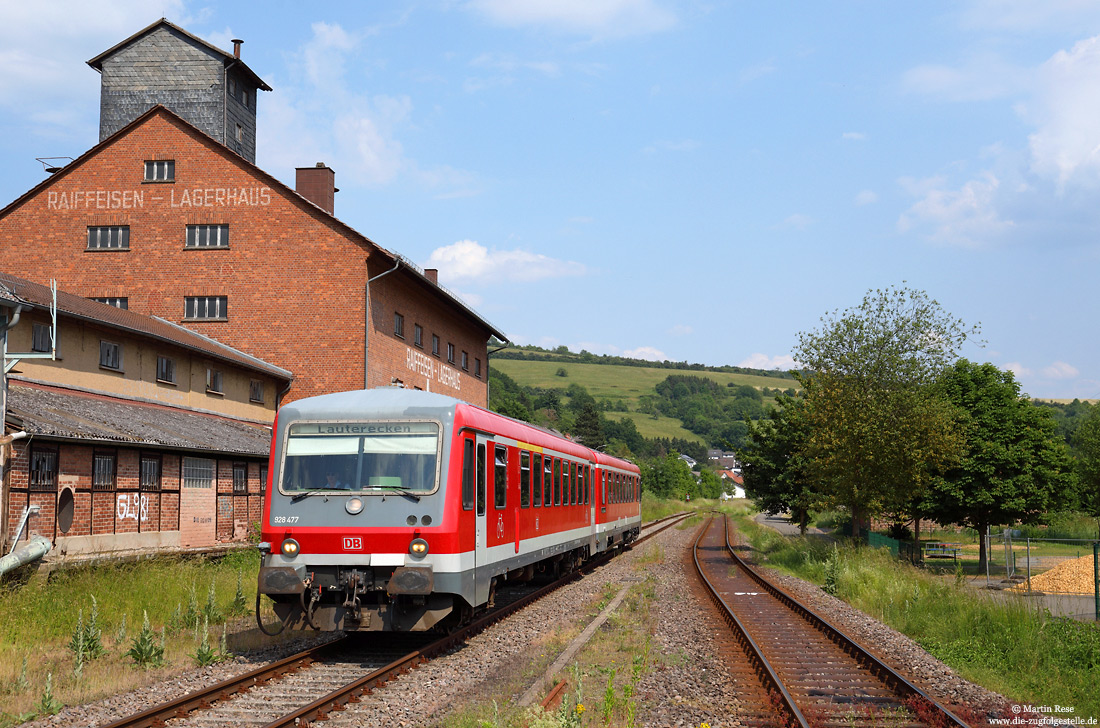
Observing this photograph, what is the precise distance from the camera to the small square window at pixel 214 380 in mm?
24375

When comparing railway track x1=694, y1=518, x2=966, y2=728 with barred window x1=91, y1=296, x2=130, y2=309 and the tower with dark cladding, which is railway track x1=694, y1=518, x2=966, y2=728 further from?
the tower with dark cladding

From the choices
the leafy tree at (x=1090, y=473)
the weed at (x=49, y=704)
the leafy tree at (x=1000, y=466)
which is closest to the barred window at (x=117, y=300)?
the weed at (x=49, y=704)

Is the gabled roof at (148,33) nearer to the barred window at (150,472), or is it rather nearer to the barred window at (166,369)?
the barred window at (166,369)

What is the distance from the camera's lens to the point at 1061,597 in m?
17.3

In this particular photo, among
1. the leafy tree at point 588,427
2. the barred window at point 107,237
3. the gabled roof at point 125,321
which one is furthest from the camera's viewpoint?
the leafy tree at point 588,427

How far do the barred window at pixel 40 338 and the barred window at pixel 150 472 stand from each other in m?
3.49

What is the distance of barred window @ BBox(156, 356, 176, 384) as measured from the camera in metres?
22.2

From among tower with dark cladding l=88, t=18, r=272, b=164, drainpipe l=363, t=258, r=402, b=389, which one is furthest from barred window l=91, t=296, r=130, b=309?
drainpipe l=363, t=258, r=402, b=389

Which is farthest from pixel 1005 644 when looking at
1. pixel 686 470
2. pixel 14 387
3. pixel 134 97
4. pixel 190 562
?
pixel 686 470

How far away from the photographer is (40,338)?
1902cm

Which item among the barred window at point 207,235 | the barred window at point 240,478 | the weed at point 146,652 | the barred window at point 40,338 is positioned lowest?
the weed at point 146,652

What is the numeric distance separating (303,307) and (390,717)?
22.2 meters

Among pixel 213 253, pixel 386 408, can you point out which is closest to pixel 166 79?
pixel 213 253

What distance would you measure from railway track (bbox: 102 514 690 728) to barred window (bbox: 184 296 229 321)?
19361 millimetres
